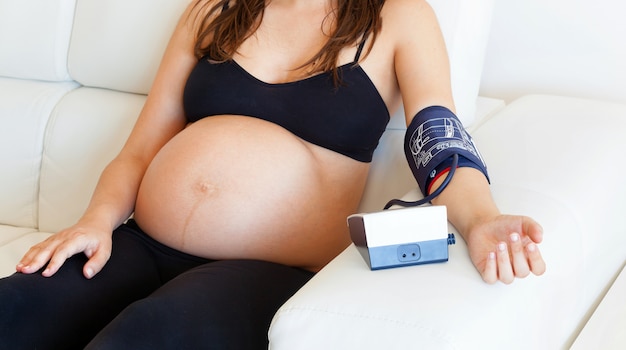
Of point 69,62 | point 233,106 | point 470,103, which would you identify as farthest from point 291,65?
point 69,62

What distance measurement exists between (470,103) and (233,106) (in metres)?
0.47

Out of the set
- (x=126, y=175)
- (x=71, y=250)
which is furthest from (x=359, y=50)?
(x=71, y=250)

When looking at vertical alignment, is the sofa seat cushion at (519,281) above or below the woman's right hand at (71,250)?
above

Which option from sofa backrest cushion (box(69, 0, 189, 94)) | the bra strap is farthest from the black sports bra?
sofa backrest cushion (box(69, 0, 189, 94))

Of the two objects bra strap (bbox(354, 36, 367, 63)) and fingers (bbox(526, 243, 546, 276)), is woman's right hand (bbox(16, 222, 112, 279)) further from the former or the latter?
fingers (bbox(526, 243, 546, 276))

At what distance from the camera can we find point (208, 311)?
3.60ft

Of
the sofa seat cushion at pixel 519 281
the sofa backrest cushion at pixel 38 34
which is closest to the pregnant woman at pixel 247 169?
the sofa seat cushion at pixel 519 281

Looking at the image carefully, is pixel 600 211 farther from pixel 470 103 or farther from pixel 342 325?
pixel 342 325

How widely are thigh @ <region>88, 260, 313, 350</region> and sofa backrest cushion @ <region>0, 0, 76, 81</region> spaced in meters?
0.88

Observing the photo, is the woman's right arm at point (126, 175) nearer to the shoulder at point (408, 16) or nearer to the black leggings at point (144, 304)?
the black leggings at point (144, 304)

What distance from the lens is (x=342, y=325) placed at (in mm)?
926

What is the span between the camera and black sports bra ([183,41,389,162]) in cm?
137

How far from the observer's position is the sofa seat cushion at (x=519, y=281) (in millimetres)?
910

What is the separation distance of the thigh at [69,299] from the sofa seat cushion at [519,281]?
0.36 meters
